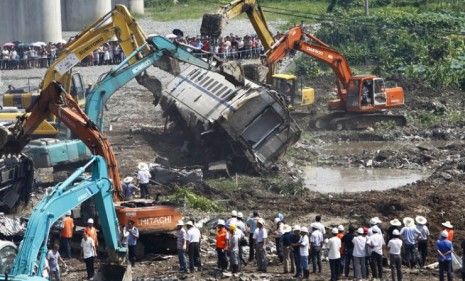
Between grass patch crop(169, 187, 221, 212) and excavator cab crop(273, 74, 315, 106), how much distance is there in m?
14.8

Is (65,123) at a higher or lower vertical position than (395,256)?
higher

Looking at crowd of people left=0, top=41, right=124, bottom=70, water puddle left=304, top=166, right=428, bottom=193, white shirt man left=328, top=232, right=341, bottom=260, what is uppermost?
crowd of people left=0, top=41, right=124, bottom=70

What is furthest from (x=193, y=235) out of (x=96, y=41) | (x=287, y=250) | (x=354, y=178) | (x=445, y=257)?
(x=96, y=41)

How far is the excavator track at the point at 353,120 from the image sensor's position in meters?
49.2

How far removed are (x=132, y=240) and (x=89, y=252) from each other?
1.43m

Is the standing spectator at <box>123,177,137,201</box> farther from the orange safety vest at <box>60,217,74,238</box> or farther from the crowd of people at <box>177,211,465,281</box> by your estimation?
the crowd of people at <box>177,211,465,281</box>

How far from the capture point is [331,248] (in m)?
27.9

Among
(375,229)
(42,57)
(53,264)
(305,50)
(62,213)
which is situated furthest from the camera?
(42,57)

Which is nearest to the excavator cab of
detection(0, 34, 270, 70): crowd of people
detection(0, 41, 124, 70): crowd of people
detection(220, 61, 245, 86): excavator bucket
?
detection(220, 61, 245, 86): excavator bucket

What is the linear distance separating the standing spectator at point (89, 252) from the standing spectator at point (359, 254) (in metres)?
5.47

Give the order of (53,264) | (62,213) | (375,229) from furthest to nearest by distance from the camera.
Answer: (375,229) → (53,264) → (62,213)

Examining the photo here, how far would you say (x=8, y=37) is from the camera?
67.2 m

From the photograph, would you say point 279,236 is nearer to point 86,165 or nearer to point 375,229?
point 375,229

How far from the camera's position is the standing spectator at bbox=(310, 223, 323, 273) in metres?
28.7
